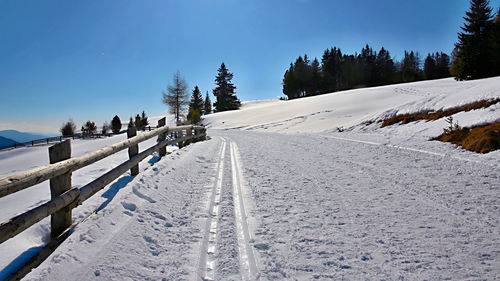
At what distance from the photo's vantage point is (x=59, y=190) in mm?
2734

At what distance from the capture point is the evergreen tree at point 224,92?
76562 mm

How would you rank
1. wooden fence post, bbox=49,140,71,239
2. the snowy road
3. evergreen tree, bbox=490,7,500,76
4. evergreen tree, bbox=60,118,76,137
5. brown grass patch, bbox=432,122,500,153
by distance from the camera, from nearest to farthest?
the snowy road < wooden fence post, bbox=49,140,71,239 < brown grass patch, bbox=432,122,500,153 < evergreen tree, bbox=490,7,500,76 < evergreen tree, bbox=60,118,76,137

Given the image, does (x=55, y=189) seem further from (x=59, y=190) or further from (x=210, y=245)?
(x=210, y=245)

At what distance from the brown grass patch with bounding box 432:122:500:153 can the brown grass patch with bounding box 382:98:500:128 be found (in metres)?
2.27

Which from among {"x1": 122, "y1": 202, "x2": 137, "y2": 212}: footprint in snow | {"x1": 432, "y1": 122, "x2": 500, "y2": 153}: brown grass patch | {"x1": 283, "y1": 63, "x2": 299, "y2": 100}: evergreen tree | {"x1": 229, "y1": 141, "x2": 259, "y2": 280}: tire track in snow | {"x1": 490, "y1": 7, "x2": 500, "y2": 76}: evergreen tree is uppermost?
{"x1": 283, "y1": 63, "x2": 299, "y2": 100}: evergreen tree

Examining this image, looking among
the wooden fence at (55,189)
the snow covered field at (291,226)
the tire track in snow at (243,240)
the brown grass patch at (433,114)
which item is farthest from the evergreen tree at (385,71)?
the wooden fence at (55,189)

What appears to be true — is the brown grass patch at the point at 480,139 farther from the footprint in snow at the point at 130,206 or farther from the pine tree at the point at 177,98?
the pine tree at the point at 177,98

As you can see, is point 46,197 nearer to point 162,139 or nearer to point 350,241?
point 162,139

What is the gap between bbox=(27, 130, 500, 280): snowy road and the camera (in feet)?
6.40

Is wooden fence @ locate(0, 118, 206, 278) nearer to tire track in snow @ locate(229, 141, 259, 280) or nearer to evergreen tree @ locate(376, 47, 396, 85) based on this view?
tire track in snow @ locate(229, 141, 259, 280)

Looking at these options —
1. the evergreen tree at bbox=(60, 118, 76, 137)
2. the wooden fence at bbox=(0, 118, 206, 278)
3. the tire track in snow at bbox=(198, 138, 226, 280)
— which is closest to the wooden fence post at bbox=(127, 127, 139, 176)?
the wooden fence at bbox=(0, 118, 206, 278)

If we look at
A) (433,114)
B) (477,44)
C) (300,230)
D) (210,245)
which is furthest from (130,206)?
(477,44)

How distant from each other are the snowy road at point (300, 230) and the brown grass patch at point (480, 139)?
5.27 feet

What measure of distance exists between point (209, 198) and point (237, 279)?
2036mm
